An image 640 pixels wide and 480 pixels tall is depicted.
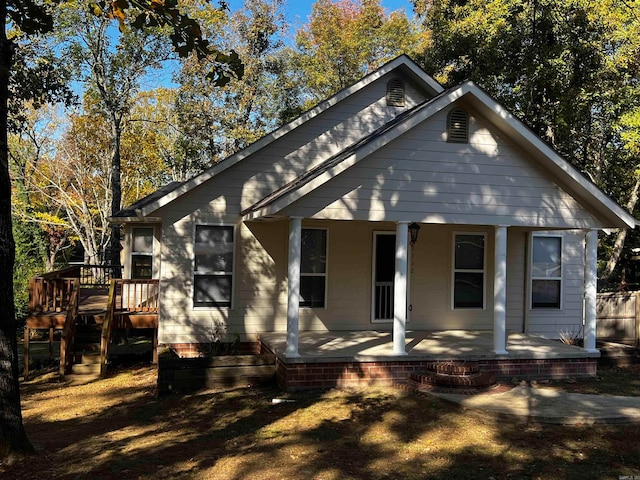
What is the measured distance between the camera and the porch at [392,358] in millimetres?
8289

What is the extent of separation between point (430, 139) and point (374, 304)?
3.90 metres

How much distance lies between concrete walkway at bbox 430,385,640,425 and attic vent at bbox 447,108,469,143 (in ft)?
13.8

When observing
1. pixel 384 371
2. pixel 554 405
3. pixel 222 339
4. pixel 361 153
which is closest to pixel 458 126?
pixel 361 153

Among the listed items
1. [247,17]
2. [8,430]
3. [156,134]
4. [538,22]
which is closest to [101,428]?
[8,430]

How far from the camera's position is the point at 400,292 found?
27.9ft

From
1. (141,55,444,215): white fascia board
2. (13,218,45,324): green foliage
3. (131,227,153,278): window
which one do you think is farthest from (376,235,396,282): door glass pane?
(13,218,45,324): green foliage

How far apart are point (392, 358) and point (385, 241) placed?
133 inches

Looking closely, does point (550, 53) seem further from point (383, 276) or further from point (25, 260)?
point (25, 260)

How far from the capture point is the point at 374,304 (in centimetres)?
1116

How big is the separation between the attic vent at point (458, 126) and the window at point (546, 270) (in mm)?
4403

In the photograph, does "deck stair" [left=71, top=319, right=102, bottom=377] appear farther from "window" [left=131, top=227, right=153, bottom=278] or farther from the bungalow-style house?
"window" [left=131, top=227, right=153, bottom=278]

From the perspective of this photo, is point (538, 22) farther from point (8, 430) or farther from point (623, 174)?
point (8, 430)

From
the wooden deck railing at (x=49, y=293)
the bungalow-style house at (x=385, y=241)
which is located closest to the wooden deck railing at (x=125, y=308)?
the wooden deck railing at (x=49, y=293)

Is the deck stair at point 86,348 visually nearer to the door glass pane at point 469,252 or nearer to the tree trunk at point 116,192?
the door glass pane at point 469,252
